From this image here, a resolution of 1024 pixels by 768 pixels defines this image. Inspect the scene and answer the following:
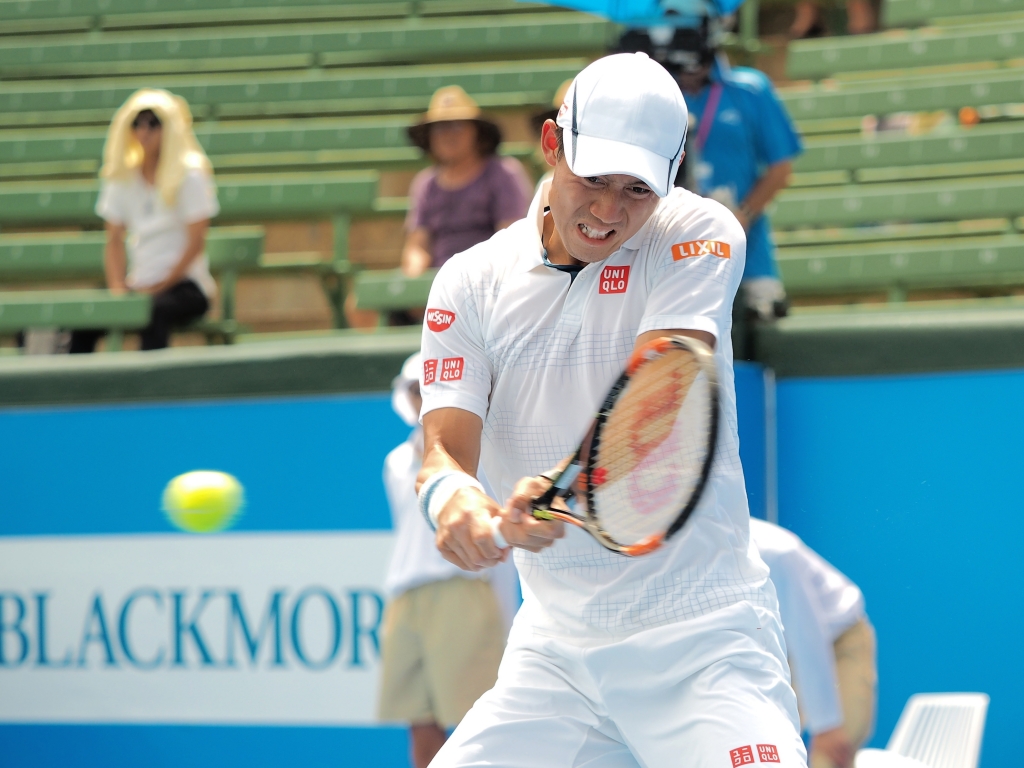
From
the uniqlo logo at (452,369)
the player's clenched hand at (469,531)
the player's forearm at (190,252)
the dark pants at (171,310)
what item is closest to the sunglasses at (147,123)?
the player's forearm at (190,252)

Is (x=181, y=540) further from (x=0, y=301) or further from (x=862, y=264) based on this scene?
(x=862, y=264)

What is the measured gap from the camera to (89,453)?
5285 millimetres

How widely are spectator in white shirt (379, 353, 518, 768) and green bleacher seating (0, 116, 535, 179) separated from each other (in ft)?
9.58

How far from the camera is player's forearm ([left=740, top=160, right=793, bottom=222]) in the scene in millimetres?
4648

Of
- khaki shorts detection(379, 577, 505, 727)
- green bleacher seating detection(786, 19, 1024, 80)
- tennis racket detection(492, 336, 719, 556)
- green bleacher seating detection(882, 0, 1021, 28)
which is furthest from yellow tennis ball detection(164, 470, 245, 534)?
green bleacher seating detection(882, 0, 1021, 28)

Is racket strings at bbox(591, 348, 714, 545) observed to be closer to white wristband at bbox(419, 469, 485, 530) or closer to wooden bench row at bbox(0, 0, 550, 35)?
white wristband at bbox(419, 469, 485, 530)

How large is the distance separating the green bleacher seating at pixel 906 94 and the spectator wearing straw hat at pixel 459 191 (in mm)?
1736

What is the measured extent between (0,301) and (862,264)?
370cm

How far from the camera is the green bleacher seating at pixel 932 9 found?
6.79 metres

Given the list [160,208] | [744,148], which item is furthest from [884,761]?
[160,208]

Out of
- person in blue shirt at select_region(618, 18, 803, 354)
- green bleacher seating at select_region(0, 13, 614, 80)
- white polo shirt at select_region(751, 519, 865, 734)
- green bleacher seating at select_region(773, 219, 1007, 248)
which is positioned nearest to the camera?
white polo shirt at select_region(751, 519, 865, 734)

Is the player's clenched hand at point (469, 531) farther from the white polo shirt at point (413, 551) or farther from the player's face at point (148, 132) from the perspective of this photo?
the player's face at point (148, 132)

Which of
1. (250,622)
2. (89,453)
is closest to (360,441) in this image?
(250,622)

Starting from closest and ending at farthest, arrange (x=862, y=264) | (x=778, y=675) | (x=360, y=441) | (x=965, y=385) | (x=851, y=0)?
(x=778, y=675), (x=965, y=385), (x=360, y=441), (x=862, y=264), (x=851, y=0)
